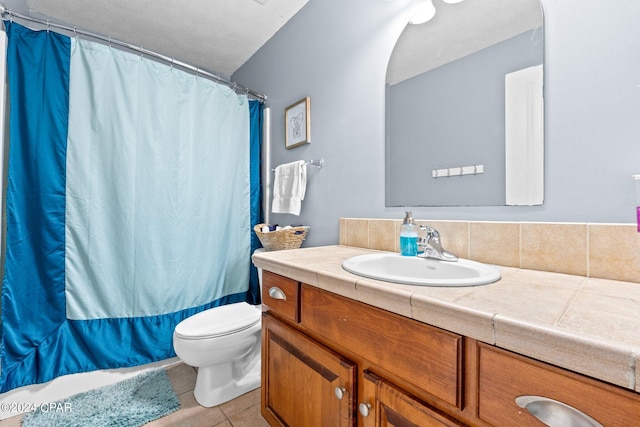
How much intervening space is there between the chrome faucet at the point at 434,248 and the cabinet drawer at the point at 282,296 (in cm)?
49

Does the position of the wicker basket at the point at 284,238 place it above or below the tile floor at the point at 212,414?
above

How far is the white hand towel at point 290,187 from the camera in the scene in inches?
68.2

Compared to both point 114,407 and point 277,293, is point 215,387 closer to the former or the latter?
point 114,407

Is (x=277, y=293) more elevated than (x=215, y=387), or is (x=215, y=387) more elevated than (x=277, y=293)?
(x=277, y=293)

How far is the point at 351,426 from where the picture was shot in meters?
0.76

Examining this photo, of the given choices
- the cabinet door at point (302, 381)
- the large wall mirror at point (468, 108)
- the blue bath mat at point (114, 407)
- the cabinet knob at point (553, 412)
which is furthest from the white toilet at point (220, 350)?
the cabinet knob at point (553, 412)

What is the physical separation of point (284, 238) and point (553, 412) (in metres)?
1.37

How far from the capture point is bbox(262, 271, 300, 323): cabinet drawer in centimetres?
93

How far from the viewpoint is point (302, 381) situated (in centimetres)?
91

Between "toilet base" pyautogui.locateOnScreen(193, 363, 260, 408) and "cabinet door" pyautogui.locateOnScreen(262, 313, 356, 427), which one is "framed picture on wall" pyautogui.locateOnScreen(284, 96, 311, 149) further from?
"toilet base" pyautogui.locateOnScreen(193, 363, 260, 408)

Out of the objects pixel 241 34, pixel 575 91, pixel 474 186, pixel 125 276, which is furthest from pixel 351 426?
pixel 241 34

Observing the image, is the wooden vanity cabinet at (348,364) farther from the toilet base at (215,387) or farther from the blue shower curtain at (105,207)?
the blue shower curtain at (105,207)

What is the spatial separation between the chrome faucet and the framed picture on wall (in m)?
1.03

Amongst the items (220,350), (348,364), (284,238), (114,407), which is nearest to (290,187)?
(284,238)
